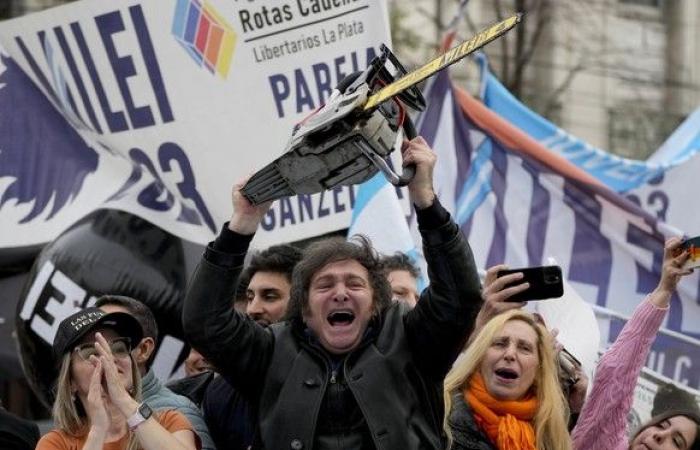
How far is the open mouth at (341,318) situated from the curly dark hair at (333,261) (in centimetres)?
10

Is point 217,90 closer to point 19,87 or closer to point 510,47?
point 19,87

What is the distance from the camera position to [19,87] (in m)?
7.93

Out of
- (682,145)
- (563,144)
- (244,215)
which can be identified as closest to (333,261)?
(244,215)

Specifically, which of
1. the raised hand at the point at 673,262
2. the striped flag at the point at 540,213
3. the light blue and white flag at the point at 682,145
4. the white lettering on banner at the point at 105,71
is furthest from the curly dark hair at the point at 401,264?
the light blue and white flag at the point at 682,145

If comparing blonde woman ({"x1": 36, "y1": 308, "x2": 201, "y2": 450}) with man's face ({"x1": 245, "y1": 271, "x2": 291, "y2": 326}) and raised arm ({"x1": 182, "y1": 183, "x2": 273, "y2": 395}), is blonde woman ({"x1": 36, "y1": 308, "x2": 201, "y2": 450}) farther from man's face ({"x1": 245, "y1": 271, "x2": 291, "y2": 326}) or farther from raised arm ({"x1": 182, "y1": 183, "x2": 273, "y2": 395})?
man's face ({"x1": 245, "y1": 271, "x2": 291, "y2": 326})

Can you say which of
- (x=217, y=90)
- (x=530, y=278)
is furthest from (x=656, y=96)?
(x=530, y=278)

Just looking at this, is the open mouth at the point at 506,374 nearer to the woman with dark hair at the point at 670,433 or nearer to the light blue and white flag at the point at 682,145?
the woman with dark hair at the point at 670,433

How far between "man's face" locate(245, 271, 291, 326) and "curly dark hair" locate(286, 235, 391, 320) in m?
0.91

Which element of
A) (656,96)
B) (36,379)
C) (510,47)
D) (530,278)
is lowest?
(656,96)

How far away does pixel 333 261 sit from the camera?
5348 millimetres

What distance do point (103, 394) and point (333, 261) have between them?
2.38 feet

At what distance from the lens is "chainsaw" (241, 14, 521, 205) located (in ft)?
15.7

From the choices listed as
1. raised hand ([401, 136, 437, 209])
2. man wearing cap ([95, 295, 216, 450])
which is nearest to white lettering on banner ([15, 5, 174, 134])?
man wearing cap ([95, 295, 216, 450])

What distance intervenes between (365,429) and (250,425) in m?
0.48
